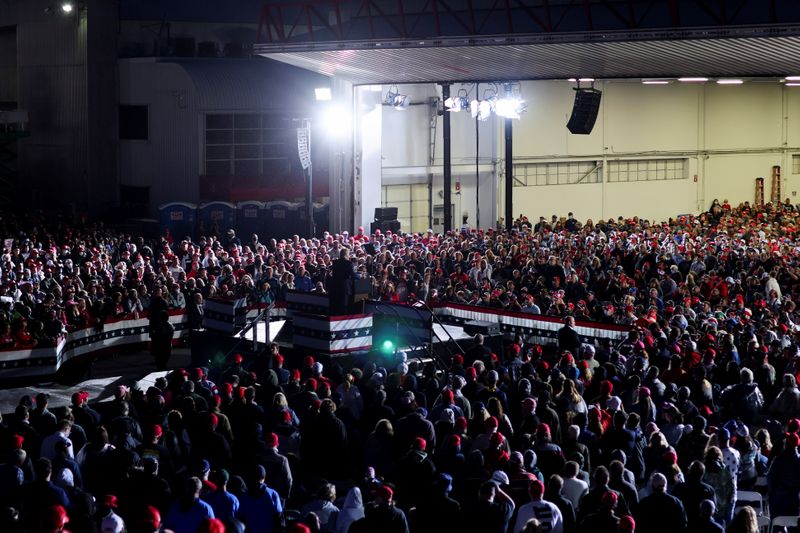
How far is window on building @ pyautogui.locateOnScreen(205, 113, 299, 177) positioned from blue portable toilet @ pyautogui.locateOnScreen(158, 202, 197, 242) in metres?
3.45

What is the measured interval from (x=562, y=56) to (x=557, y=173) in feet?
59.9

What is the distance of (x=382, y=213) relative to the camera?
38188 mm

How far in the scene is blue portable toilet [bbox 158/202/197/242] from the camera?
38.3m

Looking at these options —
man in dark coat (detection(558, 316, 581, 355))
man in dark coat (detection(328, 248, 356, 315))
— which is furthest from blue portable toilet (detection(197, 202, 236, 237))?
man in dark coat (detection(558, 316, 581, 355))

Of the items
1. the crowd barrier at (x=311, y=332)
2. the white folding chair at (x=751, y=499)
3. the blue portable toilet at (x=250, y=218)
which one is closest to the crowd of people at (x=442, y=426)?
the white folding chair at (x=751, y=499)

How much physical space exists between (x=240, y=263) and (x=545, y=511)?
59.9 feet

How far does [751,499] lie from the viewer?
12.5m

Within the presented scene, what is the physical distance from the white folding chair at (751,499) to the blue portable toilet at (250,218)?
28.3m

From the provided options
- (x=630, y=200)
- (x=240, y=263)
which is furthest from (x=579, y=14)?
(x=630, y=200)

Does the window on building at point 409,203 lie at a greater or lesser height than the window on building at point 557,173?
lesser

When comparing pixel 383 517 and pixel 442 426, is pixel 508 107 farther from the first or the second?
pixel 383 517

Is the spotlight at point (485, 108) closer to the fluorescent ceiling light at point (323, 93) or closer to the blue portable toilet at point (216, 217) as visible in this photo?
the fluorescent ceiling light at point (323, 93)

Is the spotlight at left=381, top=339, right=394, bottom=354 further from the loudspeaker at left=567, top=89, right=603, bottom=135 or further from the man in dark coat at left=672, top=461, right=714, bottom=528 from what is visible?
the loudspeaker at left=567, top=89, right=603, bottom=135

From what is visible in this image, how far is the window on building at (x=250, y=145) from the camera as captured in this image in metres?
42.0
